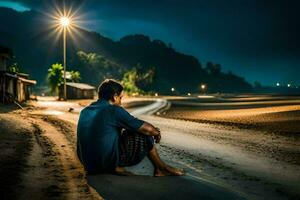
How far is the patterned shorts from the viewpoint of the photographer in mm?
5746

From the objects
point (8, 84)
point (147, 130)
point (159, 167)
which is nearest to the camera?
point (147, 130)

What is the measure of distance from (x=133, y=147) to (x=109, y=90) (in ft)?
3.22

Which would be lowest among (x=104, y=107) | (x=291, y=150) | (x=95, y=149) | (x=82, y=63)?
(x=291, y=150)

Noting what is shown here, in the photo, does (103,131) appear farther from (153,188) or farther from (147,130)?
(153,188)

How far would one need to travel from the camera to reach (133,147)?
582 cm

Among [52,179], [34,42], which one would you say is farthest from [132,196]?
[34,42]

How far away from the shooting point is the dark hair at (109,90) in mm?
6074

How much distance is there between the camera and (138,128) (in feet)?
18.4

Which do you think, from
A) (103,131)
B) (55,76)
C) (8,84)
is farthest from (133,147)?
(55,76)

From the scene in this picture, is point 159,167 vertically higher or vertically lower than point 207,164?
higher

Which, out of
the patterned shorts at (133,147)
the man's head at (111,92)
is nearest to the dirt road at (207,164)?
the patterned shorts at (133,147)

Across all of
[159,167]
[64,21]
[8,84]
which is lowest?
[159,167]

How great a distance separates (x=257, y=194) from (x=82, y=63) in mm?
122335

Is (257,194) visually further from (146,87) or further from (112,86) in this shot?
(146,87)
